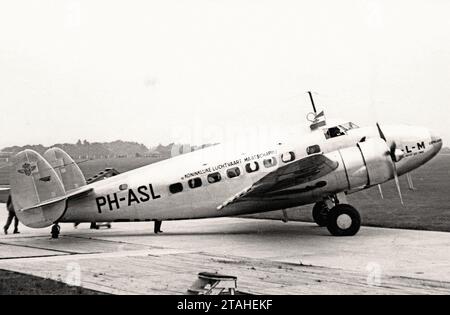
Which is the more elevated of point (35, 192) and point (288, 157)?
point (35, 192)

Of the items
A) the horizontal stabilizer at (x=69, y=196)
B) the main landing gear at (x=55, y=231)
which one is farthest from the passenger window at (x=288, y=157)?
the main landing gear at (x=55, y=231)

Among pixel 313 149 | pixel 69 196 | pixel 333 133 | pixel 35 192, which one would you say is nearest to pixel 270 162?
pixel 313 149

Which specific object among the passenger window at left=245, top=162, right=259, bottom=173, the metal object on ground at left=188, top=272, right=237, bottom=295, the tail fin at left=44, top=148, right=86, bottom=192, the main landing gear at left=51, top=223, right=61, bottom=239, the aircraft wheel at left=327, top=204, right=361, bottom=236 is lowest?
the aircraft wheel at left=327, top=204, right=361, bottom=236

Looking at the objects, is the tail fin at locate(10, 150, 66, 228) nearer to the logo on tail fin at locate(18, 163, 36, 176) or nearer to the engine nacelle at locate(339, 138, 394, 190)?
the logo on tail fin at locate(18, 163, 36, 176)

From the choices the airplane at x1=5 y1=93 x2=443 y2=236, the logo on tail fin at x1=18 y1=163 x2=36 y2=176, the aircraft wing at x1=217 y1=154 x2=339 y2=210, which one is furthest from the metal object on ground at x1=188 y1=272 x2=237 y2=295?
the logo on tail fin at x1=18 y1=163 x2=36 y2=176

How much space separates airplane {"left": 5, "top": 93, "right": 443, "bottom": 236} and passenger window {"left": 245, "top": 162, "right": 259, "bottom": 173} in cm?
2

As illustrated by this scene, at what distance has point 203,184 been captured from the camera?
1705cm

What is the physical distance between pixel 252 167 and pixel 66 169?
561cm

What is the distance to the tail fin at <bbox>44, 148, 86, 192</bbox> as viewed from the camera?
18484 mm

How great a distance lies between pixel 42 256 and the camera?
1371 cm

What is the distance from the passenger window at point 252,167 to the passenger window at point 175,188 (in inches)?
72.5

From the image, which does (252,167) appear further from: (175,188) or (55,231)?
(55,231)

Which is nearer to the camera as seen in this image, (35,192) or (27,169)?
(35,192)
